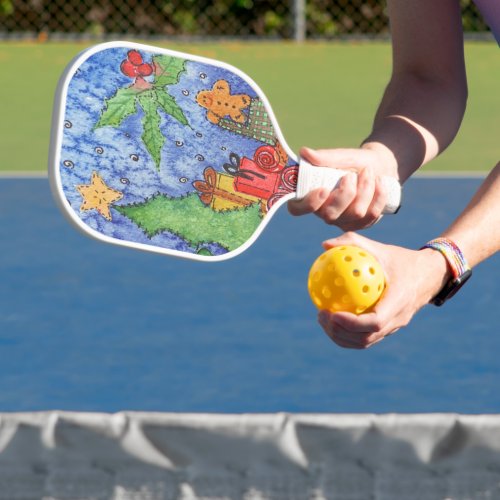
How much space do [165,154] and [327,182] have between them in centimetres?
29

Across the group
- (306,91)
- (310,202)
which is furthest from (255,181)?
(306,91)

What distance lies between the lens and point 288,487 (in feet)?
7.16

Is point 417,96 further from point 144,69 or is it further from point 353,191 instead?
point 144,69

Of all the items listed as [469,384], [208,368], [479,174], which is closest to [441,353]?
[469,384]

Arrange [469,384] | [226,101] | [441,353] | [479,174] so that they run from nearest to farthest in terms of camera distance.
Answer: [226,101] → [469,384] → [441,353] → [479,174]

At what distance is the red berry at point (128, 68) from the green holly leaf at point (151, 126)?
0.04m

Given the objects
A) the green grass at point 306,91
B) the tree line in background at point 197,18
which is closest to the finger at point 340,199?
the green grass at point 306,91

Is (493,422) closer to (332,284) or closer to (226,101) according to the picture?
(332,284)

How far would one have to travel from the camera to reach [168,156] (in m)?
2.37

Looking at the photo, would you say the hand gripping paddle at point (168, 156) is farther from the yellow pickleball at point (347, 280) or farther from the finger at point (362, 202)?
the yellow pickleball at point (347, 280)

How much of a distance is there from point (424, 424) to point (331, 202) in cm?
37

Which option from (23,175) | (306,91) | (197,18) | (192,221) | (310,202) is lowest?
(197,18)

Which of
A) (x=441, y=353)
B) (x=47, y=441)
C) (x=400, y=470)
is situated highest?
(x=400, y=470)

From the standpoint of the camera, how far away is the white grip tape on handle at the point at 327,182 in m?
2.25
